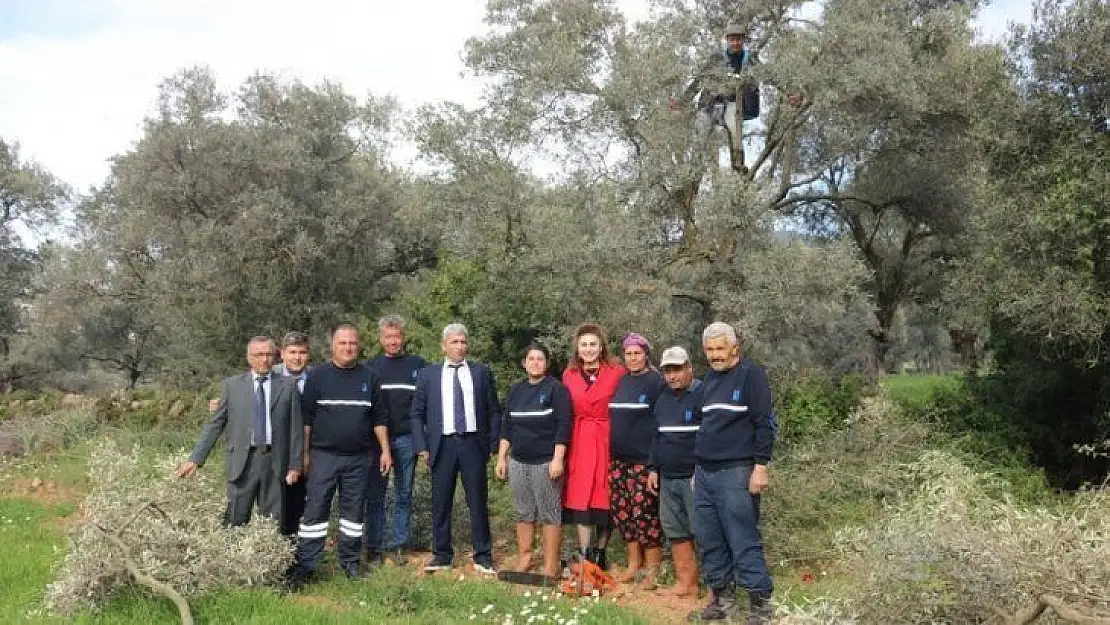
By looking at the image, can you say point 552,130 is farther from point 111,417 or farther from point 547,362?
point 111,417

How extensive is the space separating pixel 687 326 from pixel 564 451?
4.85m

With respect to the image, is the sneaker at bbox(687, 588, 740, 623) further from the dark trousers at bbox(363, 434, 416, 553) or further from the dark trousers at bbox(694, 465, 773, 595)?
the dark trousers at bbox(363, 434, 416, 553)

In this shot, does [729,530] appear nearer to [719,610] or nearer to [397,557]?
[719,610]

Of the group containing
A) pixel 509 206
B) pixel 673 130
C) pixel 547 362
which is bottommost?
pixel 547 362

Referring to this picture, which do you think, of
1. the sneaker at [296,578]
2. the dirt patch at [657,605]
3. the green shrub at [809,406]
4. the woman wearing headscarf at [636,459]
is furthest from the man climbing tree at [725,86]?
the sneaker at [296,578]

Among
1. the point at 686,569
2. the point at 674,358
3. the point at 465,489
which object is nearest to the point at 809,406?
the point at 686,569

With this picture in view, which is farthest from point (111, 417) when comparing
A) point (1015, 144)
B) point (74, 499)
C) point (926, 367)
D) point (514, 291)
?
point (926, 367)

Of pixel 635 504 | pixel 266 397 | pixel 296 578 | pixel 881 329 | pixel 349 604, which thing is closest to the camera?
pixel 349 604

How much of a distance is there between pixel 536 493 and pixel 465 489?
0.58m

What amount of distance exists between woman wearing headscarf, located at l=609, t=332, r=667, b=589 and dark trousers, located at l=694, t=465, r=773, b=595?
71 cm

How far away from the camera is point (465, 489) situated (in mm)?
6414

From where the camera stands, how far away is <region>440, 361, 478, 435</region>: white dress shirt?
252 inches

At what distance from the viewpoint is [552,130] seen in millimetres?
10430

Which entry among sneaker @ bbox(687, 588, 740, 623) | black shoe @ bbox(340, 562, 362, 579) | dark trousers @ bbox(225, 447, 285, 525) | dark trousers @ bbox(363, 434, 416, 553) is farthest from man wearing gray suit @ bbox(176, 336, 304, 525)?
sneaker @ bbox(687, 588, 740, 623)
